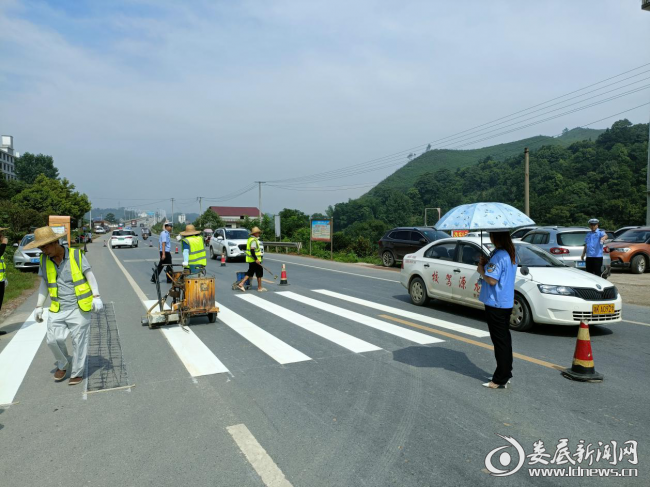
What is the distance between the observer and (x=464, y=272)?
8.89 meters

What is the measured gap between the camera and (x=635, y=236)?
55.8 ft

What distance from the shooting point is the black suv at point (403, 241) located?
1930 cm

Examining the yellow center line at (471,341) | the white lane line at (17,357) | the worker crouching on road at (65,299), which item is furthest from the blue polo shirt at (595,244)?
the white lane line at (17,357)

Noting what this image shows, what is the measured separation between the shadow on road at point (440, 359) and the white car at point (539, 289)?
Result: 1868mm

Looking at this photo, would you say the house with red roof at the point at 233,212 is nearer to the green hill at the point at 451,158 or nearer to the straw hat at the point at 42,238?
the green hill at the point at 451,158

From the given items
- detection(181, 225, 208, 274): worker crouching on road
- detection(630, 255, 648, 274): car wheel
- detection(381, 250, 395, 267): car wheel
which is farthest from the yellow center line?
detection(630, 255, 648, 274): car wheel

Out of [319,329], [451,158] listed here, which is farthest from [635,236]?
[451,158]

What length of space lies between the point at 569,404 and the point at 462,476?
75.3 inches

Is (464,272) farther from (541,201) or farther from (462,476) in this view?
(541,201)

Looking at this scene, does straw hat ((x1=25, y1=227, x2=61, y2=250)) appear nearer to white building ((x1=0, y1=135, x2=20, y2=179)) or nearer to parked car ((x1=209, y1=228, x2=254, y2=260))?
parked car ((x1=209, y1=228, x2=254, y2=260))

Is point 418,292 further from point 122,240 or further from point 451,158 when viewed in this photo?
point 451,158

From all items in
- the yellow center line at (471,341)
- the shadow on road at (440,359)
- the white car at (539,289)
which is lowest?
the yellow center line at (471,341)

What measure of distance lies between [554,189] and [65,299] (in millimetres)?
60871

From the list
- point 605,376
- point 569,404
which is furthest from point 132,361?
point 605,376
